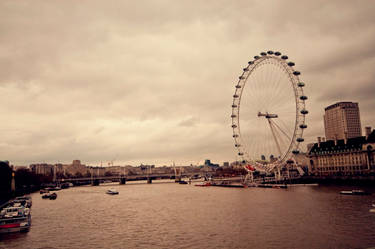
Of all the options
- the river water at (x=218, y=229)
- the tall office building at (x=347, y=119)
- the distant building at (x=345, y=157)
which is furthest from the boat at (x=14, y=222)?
the tall office building at (x=347, y=119)

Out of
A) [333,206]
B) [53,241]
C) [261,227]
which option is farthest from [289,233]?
[53,241]

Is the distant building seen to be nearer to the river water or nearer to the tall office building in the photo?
the river water

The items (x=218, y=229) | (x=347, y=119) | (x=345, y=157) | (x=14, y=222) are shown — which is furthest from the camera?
(x=347, y=119)

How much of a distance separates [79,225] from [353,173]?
76.5 meters

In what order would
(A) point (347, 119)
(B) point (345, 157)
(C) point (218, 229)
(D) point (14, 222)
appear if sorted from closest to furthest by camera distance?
(C) point (218, 229) → (D) point (14, 222) → (B) point (345, 157) → (A) point (347, 119)

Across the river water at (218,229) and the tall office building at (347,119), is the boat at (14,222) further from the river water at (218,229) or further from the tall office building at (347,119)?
the tall office building at (347,119)

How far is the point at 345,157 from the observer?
310 feet

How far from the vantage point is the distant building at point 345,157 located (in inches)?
3391

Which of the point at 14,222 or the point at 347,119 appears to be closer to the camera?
the point at 14,222

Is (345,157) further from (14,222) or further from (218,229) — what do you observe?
(14,222)

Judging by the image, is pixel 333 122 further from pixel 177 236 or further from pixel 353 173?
pixel 177 236

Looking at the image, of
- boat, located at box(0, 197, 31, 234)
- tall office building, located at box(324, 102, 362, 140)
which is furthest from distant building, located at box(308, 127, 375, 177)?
tall office building, located at box(324, 102, 362, 140)

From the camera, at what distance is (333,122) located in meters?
198

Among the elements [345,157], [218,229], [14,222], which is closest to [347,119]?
[345,157]
